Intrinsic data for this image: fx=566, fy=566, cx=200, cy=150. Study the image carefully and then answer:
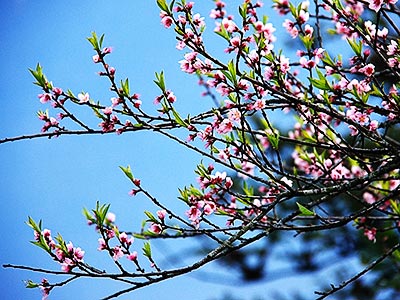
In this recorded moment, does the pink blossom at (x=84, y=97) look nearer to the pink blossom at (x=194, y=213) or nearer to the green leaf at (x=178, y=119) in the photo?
the green leaf at (x=178, y=119)

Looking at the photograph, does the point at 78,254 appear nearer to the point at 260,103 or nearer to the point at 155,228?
the point at 155,228

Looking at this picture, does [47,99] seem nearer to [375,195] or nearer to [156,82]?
[156,82]

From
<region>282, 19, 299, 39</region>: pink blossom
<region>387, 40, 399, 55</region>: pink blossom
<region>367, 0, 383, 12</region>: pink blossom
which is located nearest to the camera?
<region>367, 0, 383, 12</region>: pink blossom

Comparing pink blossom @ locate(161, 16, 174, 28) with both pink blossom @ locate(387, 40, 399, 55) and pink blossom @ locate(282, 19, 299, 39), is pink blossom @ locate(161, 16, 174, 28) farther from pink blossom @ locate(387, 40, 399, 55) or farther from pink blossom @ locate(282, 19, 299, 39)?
pink blossom @ locate(387, 40, 399, 55)

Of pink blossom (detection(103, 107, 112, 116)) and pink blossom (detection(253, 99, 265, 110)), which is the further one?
pink blossom (detection(103, 107, 112, 116))

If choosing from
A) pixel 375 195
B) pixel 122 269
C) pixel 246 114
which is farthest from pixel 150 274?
pixel 375 195

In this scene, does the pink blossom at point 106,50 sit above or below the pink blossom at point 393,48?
above

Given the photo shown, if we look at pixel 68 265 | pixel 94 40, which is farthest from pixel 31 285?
pixel 94 40

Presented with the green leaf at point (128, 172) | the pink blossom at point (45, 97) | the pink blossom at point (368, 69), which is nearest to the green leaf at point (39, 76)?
the pink blossom at point (45, 97)

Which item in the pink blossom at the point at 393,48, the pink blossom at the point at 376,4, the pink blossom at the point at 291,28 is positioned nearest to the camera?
the pink blossom at the point at 376,4

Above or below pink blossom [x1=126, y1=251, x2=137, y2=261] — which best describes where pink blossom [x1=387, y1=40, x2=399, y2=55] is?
above

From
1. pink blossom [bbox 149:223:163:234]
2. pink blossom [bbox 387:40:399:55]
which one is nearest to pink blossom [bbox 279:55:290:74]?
pink blossom [bbox 387:40:399:55]

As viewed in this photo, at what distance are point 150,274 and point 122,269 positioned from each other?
4.0 inches

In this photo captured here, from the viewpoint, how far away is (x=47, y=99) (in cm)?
227
